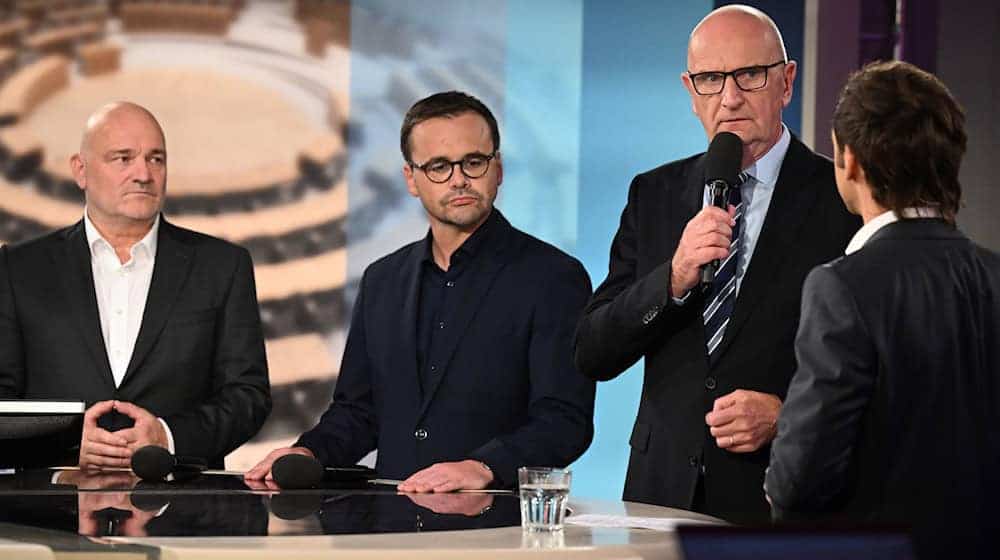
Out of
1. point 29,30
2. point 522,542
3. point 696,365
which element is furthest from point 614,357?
point 29,30

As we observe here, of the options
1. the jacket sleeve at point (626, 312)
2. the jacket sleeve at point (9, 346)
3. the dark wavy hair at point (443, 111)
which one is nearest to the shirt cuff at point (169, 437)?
the jacket sleeve at point (9, 346)

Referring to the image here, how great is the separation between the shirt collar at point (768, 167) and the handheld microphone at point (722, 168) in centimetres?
16

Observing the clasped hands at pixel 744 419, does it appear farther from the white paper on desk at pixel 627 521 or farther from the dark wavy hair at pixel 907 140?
the dark wavy hair at pixel 907 140

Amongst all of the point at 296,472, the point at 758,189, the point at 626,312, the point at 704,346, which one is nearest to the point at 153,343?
the point at 296,472

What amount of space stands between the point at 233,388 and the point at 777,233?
1.58 metres

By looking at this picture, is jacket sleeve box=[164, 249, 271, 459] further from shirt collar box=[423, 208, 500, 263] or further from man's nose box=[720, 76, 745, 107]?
man's nose box=[720, 76, 745, 107]

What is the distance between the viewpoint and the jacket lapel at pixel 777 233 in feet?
10.5

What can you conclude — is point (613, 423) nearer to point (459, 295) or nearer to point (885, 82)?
point (459, 295)

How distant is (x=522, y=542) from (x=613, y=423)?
11.6 ft

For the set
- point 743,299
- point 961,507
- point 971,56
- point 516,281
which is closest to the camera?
point 961,507

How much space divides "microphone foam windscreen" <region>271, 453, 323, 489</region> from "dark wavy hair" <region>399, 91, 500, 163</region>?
103 cm

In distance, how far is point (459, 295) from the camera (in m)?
3.82

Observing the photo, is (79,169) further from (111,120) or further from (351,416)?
(351,416)

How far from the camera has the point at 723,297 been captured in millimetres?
3268
